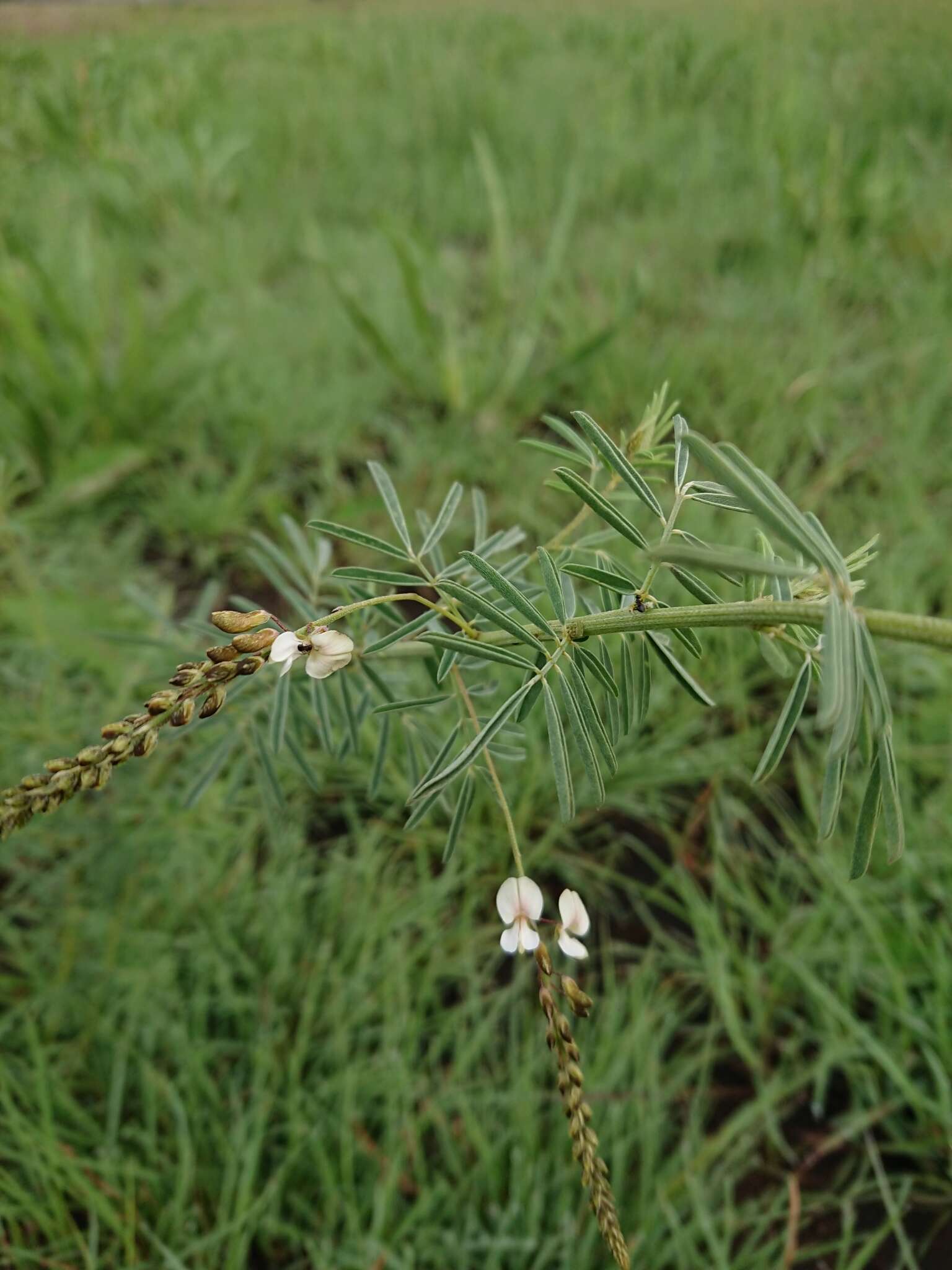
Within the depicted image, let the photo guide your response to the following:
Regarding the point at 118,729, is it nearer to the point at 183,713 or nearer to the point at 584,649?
the point at 183,713

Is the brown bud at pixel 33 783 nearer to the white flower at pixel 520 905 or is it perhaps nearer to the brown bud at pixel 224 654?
the brown bud at pixel 224 654

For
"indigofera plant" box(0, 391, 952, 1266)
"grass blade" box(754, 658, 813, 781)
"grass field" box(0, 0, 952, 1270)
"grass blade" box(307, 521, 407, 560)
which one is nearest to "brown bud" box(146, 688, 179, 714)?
"indigofera plant" box(0, 391, 952, 1266)

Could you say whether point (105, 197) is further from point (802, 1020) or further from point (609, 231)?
point (802, 1020)

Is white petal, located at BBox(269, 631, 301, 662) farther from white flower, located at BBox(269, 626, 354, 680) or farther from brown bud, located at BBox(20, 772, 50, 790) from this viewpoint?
brown bud, located at BBox(20, 772, 50, 790)

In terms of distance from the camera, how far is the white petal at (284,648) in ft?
1.19

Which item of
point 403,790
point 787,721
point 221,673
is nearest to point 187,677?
point 221,673

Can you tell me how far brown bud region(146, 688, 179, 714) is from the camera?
0.36 meters

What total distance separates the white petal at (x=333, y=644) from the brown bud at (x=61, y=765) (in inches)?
4.8

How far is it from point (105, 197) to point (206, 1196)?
267 cm

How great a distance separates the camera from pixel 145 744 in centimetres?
37

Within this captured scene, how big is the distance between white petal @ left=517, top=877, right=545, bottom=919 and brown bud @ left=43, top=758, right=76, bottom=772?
0.74 feet

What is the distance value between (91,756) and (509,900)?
21 cm

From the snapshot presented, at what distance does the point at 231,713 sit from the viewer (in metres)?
0.81

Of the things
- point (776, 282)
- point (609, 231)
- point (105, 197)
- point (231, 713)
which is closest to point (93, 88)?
point (105, 197)
